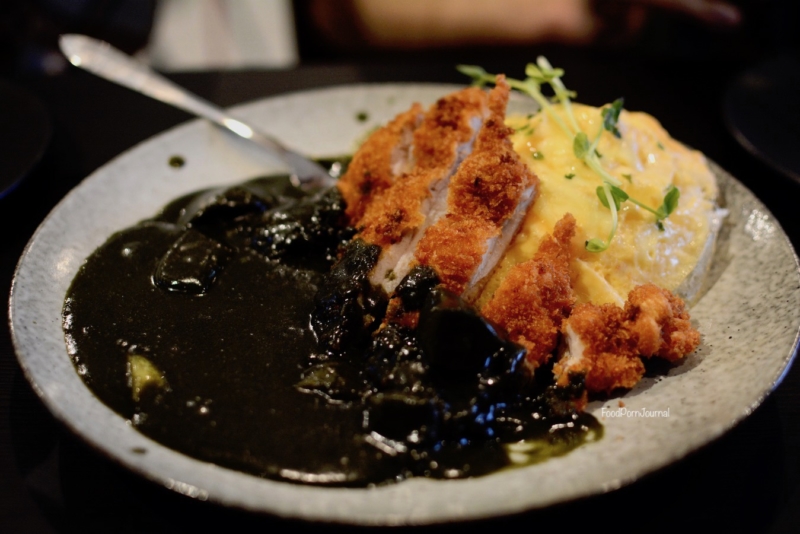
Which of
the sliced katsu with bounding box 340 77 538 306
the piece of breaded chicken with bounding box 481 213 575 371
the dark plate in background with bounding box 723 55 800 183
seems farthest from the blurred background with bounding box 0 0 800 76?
the piece of breaded chicken with bounding box 481 213 575 371

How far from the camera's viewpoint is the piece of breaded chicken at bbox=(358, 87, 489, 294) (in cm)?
235

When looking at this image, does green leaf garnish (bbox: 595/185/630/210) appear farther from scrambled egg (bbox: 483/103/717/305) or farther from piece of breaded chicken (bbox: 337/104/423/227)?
piece of breaded chicken (bbox: 337/104/423/227)

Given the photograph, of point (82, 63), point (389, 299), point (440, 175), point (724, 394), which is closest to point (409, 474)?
point (389, 299)

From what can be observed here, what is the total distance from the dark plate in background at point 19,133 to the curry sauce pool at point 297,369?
2.31ft

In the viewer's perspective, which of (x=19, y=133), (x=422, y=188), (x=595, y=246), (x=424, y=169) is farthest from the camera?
(x=19, y=133)

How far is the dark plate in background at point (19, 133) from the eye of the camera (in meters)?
2.88

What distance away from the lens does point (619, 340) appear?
6.84 ft

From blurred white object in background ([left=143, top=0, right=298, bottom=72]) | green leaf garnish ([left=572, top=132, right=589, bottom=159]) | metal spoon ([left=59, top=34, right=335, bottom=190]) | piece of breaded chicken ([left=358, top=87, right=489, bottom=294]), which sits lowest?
blurred white object in background ([left=143, top=0, right=298, bottom=72])

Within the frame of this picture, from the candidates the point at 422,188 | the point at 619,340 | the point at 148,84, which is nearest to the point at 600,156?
the point at 422,188

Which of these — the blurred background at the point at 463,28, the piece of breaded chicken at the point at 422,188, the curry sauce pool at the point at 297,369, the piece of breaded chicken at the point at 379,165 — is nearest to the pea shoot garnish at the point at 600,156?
the piece of breaded chicken at the point at 422,188

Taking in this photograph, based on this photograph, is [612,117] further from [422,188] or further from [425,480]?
[425,480]

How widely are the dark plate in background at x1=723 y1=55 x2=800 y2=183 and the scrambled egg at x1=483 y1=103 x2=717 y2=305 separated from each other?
54 cm

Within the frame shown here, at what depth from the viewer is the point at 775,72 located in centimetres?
389

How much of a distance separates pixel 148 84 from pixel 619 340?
2.96m
